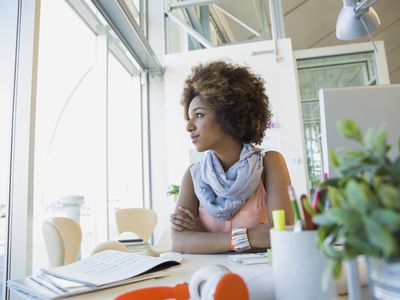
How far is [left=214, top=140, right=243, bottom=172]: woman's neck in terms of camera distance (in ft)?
4.69

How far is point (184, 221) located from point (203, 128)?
1.28ft

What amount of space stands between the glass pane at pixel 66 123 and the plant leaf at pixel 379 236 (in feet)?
5.21

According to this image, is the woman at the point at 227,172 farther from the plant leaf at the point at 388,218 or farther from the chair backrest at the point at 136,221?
the chair backrest at the point at 136,221

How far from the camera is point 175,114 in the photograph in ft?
11.2

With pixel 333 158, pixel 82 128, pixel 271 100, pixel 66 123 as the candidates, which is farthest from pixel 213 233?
pixel 271 100

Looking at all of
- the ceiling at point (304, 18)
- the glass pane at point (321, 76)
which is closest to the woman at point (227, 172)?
the glass pane at point (321, 76)

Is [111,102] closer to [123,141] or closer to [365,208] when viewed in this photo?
[123,141]

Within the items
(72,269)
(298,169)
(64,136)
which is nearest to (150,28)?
(64,136)

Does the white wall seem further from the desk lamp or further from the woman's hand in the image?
the woman's hand

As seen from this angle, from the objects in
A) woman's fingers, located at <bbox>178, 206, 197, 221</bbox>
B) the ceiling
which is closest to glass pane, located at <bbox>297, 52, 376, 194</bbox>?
the ceiling

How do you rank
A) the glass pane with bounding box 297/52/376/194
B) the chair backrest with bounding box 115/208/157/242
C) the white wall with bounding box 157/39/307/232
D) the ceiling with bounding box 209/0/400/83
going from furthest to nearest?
the ceiling with bounding box 209/0/400/83
the glass pane with bounding box 297/52/376/194
the white wall with bounding box 157/39/307/232
the chair backrest with bounding box 115/208/157/242

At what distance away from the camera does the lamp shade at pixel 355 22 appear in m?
2.38

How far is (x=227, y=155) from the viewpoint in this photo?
4.69 ft

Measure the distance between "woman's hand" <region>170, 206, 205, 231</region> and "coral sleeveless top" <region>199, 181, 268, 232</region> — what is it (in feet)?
0.19
